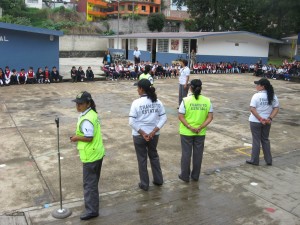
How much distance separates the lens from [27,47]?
1825 centimetres

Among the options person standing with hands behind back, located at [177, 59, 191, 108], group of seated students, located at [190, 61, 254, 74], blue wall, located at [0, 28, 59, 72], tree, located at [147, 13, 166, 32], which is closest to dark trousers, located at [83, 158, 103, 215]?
person standing with hands behind back, located at [177, 59, 191, 108]

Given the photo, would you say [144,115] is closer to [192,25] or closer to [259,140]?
[259,140]

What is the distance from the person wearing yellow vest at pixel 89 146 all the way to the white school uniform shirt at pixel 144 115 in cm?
77

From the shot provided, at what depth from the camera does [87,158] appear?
14.0 feet

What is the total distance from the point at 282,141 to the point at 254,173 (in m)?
2.59

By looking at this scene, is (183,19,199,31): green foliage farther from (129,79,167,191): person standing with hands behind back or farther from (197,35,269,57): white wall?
(129,79,167,191): person standing with hands behind back

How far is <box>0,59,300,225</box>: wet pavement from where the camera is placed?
4.52 meters

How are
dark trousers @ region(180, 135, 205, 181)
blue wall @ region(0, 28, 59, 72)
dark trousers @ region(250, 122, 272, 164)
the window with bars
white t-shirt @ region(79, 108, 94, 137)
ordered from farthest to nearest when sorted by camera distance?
the window with bars
blue wall @ region(0, 28, 59, 72)
dark trousers @ region(250, 122, 272, 164)
dark trousers @ region(180, 135, 205, 181)
white t-shirt @ region(79, 108, 94, 137)

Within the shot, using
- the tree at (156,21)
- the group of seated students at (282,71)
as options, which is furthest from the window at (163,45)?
the tree at (156,21)

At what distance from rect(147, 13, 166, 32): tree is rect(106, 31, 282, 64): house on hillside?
18.0m

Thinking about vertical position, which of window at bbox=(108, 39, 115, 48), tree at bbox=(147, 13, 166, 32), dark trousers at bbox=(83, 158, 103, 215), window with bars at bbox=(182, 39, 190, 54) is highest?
tree at bbox=(147, 13, 166, 32)

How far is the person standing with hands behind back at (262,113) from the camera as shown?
6.27 m

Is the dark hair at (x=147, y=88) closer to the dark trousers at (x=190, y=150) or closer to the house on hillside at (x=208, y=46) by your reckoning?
the dark trousers at (x=190, y=150)

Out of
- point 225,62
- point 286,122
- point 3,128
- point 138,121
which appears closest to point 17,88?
point 3,128
